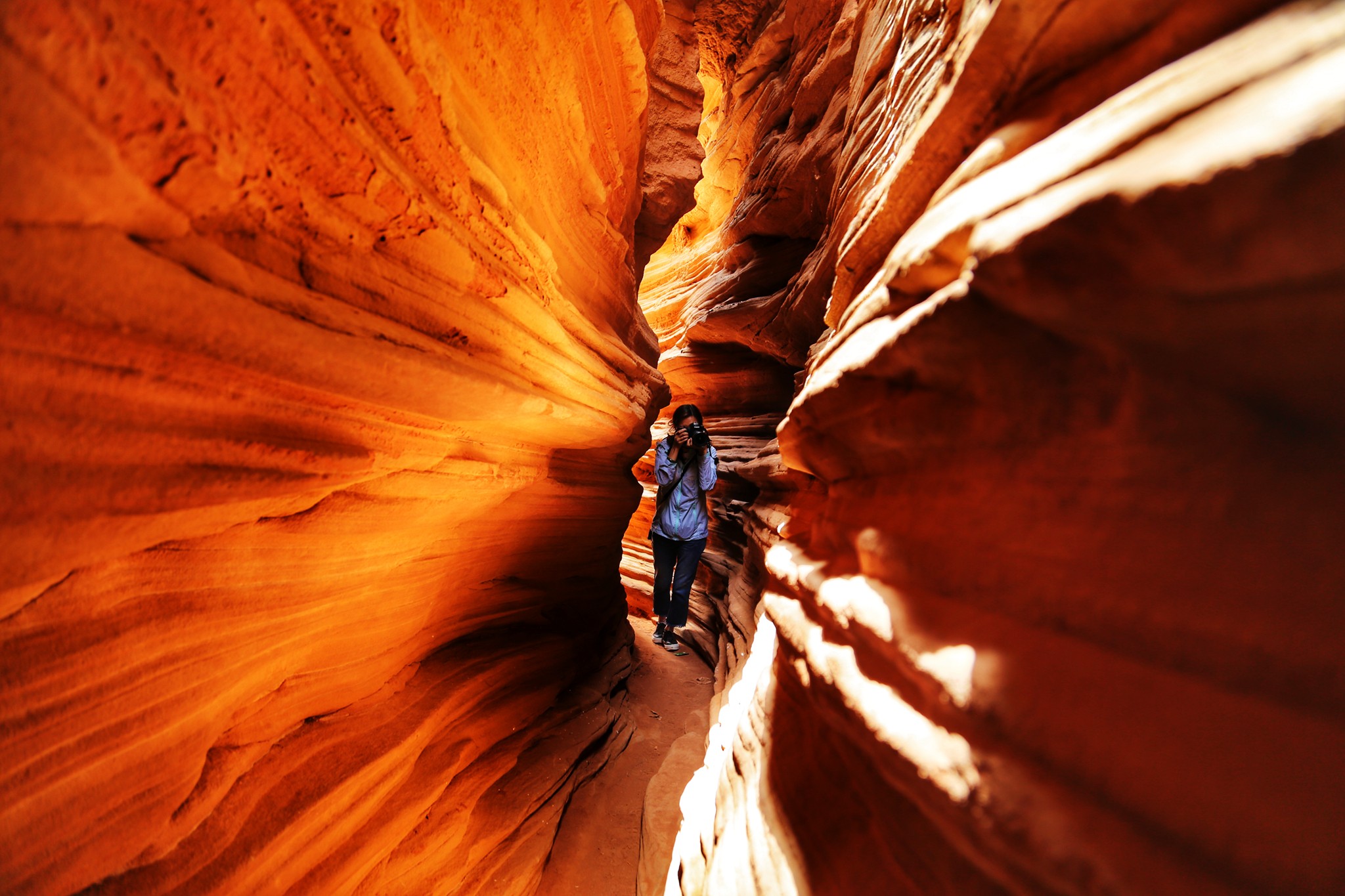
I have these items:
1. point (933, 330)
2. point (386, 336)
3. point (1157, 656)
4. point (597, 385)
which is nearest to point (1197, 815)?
point (1157, 656)

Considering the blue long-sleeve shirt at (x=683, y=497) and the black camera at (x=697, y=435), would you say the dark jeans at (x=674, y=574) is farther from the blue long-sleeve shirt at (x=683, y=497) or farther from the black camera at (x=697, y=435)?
the black camera at (x=697, y=435)

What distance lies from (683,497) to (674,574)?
0.88 m

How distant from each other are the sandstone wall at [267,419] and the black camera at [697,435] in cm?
190

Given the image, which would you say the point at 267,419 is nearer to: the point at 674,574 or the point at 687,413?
the point at 687,413

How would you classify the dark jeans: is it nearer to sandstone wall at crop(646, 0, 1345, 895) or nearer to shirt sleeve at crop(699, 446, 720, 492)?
shirt sleeve at crop(699, 446, 720, 492)

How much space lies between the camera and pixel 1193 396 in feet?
2.02

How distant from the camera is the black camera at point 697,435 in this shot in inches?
154

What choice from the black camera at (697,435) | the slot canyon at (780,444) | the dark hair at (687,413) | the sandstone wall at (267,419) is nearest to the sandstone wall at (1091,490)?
the slot canyon at (780,444)

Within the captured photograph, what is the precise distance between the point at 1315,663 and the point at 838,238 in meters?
2.87

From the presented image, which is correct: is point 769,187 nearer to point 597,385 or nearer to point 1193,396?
point 597,385

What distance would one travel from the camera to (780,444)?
1.83m

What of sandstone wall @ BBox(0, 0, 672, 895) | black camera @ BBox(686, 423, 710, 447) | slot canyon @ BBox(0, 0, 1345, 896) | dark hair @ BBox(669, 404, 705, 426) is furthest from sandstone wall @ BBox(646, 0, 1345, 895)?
dark hair @ BBox(669, 404, 705, 426)

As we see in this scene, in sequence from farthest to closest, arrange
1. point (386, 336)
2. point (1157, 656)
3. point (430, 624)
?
1. point (430, 624)
2. point (386, 336)
3. point (1157, 656)

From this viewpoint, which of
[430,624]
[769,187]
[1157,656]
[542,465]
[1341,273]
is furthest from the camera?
[769,187]
